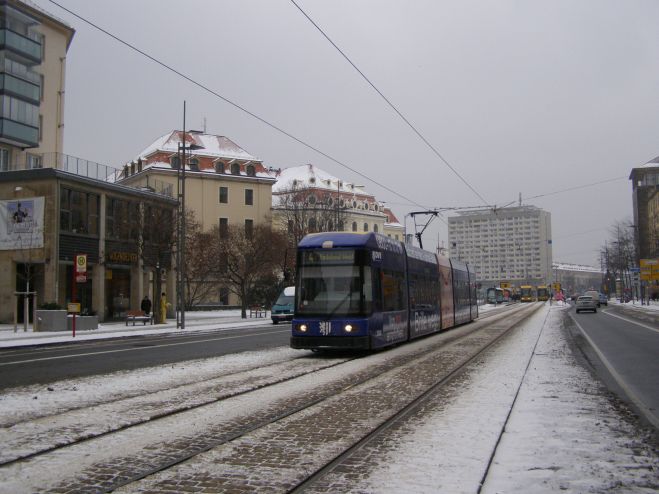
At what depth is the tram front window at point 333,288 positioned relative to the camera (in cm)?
1555

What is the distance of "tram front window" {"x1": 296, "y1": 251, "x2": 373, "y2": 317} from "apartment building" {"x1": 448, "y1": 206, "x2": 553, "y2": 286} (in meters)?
69.2

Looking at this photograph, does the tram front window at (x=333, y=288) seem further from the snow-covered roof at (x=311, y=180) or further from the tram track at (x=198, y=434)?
the snow-covered roof at (x=311, y=180)

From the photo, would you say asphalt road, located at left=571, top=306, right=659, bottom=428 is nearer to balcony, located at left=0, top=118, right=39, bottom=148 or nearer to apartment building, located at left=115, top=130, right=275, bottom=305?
balcony, located at left=0, top=118, right=39, bottom=148

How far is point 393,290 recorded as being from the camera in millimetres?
17891

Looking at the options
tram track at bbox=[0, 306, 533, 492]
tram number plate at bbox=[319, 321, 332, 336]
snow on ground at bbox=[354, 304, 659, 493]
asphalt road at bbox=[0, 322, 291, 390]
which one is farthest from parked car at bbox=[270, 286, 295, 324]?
snow on ground at bbox=[354, 304, 659, 493]

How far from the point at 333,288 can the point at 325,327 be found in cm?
96

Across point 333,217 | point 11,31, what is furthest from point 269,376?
point 333,217

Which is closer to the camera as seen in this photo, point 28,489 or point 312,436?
point 28,489

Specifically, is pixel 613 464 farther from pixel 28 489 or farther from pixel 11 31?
pixel 11 31

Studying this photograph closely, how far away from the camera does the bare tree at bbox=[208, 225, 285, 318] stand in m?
48.2

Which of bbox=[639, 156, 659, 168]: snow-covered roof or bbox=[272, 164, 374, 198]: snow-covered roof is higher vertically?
bbox=[639, 156, 659, 168]: snow-covered roof

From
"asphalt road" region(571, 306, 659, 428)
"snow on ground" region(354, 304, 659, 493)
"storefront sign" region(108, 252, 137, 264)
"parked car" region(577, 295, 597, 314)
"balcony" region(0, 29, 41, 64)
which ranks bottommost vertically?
"asphalt road" region(571, 306, 659, 428)

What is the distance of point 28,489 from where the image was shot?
17.1ft

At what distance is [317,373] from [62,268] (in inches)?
1174
